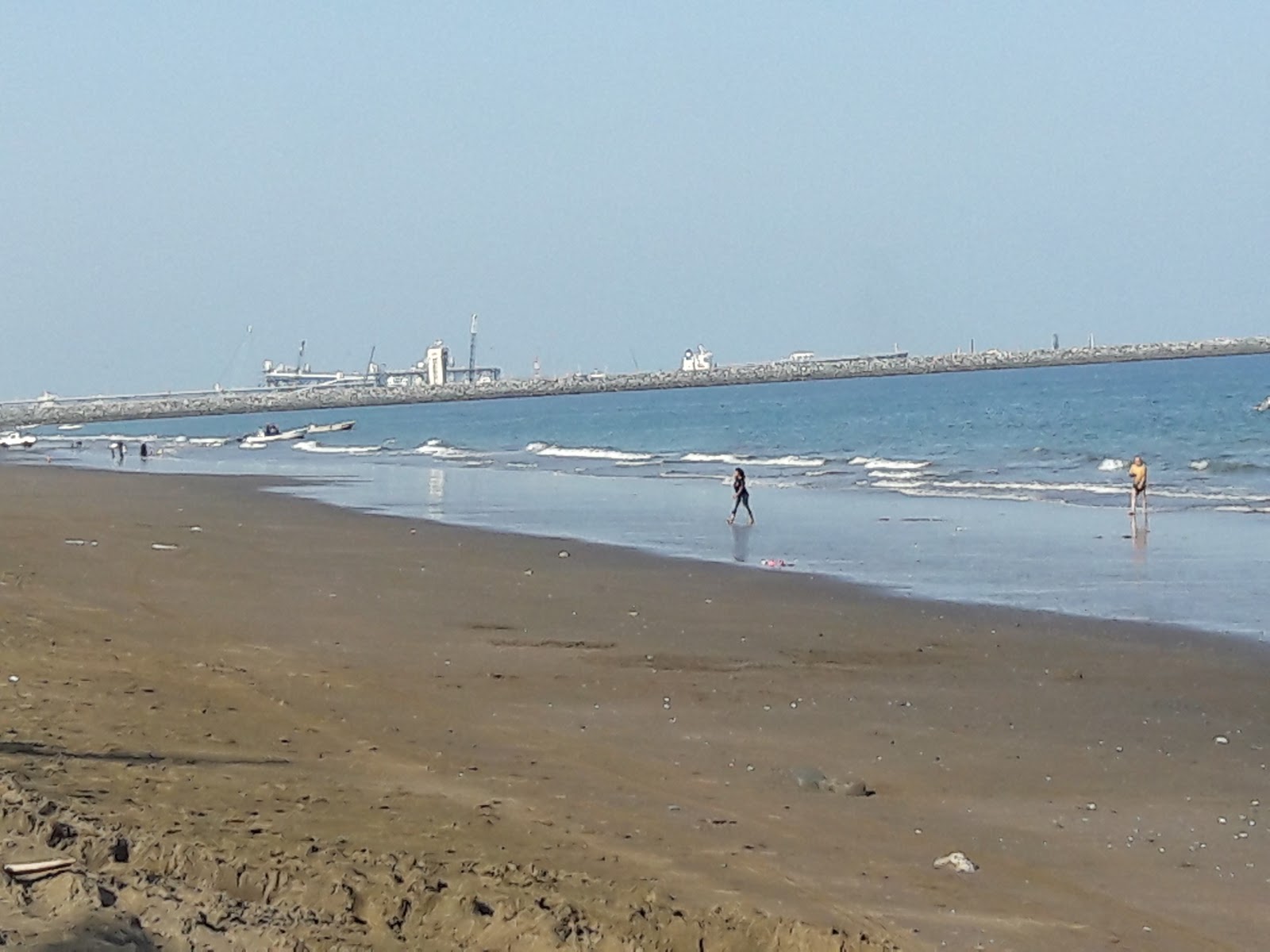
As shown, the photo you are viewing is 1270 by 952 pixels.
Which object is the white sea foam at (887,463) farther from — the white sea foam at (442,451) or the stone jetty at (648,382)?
the stone jetty at (648,382)

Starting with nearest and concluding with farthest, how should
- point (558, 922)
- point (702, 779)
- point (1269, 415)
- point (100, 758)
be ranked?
point (558, 922)
point (100, 758)
point (702, 779)
point (1269, 415)

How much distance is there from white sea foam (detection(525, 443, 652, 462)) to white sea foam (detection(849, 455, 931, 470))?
8074mm

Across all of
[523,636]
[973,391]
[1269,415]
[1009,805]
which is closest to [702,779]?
[1009,805]

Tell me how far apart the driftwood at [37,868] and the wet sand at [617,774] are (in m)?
0.12

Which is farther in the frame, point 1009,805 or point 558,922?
point 1009,805

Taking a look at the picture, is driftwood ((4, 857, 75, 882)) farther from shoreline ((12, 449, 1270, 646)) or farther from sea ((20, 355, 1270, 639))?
sea ((20, 355, 1270, 639))

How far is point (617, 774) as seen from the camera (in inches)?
319

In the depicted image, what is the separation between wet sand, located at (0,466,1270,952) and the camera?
545 centimetres

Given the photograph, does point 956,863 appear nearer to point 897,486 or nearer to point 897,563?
point 897,563

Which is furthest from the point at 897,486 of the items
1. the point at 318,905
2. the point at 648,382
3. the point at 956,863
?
the point at 648,382

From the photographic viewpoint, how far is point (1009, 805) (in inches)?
306

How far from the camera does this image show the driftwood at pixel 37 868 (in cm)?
510

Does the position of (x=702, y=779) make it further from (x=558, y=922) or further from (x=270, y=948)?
(x=270, y=948)

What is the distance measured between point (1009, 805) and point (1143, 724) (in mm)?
2500
